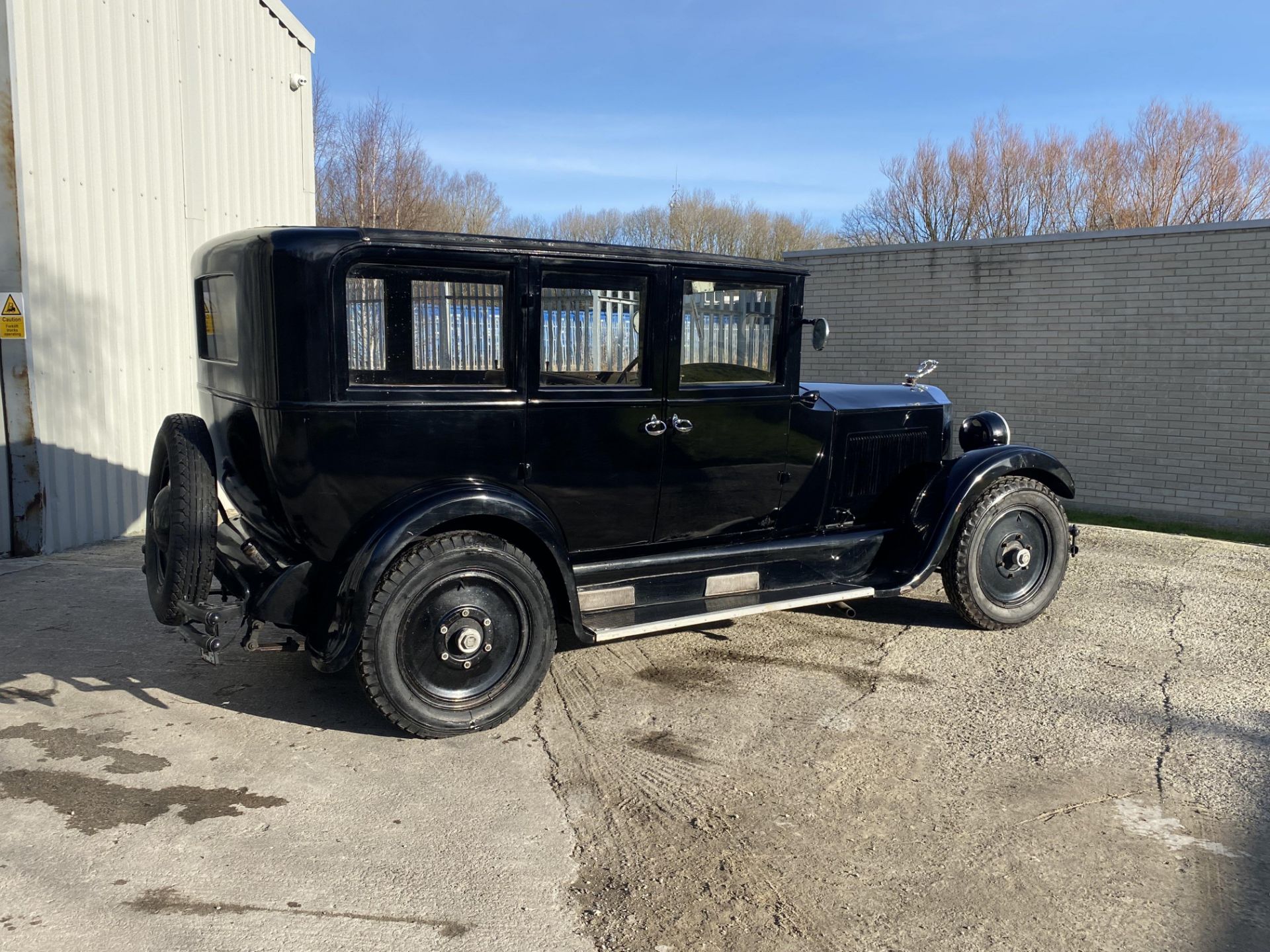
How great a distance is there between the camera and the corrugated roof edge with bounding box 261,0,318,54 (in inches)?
374

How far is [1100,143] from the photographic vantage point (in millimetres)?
27859

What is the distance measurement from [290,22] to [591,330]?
7668mm

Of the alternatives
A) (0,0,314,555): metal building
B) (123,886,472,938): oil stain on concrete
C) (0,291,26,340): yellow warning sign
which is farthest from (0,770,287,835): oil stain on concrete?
(0,291,26,340): yellow warning sign

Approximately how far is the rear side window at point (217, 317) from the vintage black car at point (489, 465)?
0.9 inches

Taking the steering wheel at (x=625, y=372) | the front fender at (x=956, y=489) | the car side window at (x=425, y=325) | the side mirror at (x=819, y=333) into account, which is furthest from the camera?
the front fender at (x=956, y=489)

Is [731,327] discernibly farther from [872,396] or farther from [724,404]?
[872,396]

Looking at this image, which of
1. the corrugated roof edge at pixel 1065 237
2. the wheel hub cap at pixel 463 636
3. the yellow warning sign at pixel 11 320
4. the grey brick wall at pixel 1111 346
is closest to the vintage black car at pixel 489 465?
the wheel hub cap at pixel 463 636

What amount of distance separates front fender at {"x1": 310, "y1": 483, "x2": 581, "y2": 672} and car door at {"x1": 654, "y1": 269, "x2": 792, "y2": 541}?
3.00ft

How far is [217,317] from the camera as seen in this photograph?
4.55 meters

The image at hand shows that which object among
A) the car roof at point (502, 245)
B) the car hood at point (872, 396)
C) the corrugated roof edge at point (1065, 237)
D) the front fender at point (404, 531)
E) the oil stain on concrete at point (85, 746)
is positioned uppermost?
the corrugated roof edge at point (1065, 237)

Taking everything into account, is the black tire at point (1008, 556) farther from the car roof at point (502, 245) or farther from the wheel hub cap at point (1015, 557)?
the car roof at point (502, 245)

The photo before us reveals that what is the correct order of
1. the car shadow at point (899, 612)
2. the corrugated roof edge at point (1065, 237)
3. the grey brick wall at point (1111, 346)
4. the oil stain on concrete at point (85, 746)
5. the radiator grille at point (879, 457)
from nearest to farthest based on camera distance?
the oil stain on concrete at point (85, 746), the radiator grille at point (879, 457), the car shadow at point (899, 612), the corrugated roof edge at point (1065, 237), the grey brick wall at point (1111, 346)

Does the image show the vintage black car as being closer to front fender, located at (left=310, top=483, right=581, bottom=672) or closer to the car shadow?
front fender, located at (left=310, top=483, right=581, bottom=672)

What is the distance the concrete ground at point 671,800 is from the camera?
2740 mm
